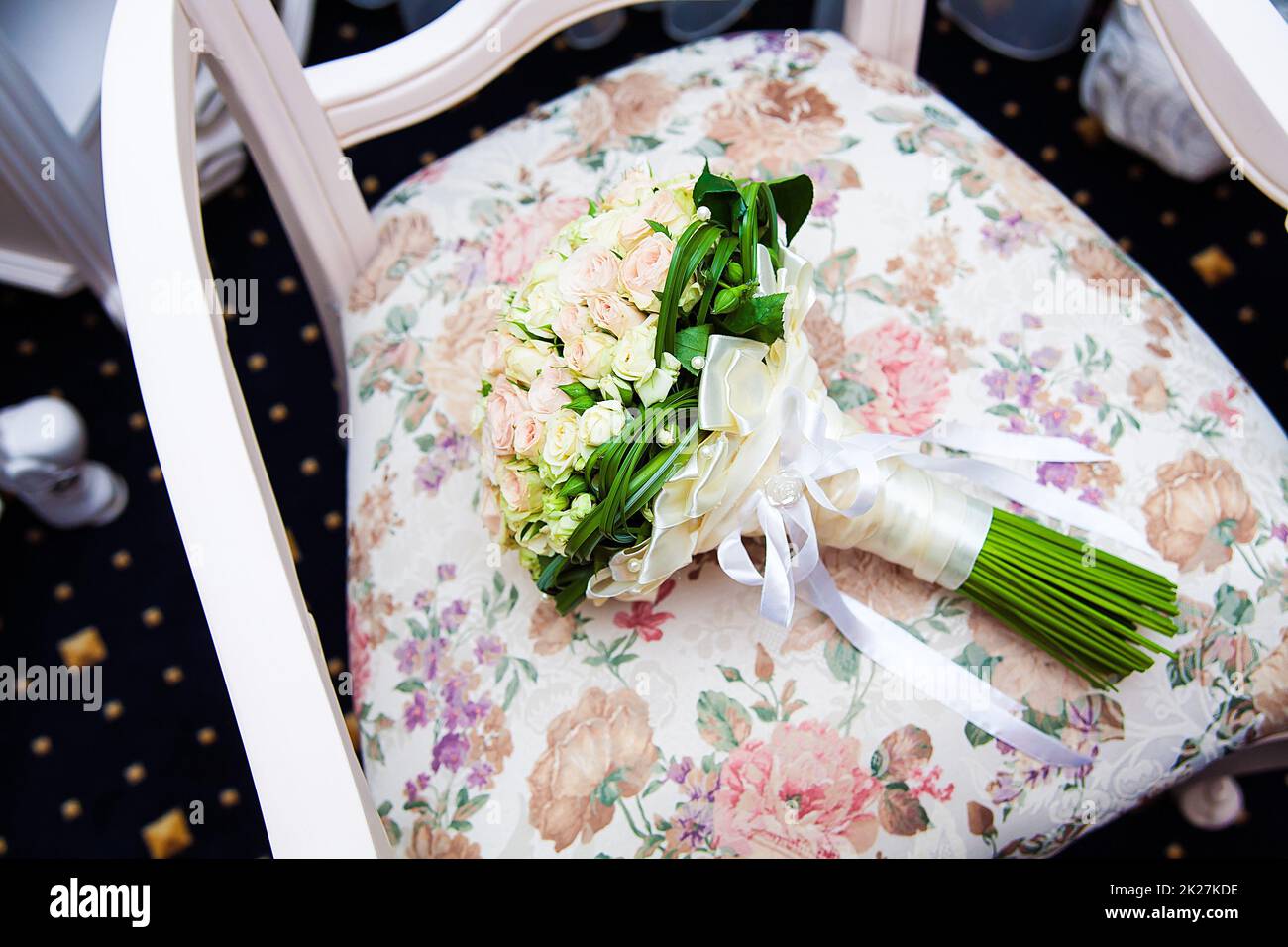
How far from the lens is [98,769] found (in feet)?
5.12

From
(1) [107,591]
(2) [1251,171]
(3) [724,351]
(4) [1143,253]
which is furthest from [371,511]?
(4) [1143,253]

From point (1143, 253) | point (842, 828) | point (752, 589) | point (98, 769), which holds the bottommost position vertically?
point (98, 769)

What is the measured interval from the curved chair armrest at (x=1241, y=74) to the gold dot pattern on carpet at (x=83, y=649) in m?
1.59

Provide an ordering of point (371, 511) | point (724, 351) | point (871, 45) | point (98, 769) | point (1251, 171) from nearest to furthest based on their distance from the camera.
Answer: point (724, 351), point (1251, 171), point (371, 511), point (871, 45), point (98, 769)

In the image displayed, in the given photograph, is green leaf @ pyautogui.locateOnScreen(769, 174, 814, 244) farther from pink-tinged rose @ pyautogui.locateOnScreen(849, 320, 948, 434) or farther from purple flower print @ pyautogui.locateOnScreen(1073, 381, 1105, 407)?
purple flower print @ pyautogui.locateOnScreen(1073, 381, 1105, 407)

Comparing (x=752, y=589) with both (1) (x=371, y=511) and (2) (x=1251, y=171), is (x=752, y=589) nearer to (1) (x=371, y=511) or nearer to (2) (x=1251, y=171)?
(1) (x=371, y=511)

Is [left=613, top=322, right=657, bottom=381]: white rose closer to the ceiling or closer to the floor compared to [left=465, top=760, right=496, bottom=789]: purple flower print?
closer to the ceiling

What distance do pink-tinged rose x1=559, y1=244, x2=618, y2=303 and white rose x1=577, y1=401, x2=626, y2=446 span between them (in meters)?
0.08

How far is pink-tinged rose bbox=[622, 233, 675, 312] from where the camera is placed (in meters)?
0.71

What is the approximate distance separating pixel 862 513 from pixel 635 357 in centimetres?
23

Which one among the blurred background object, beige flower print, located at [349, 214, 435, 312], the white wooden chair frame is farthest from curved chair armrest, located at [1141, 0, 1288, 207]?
the blurred background object

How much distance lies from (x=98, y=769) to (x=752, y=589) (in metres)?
1.17

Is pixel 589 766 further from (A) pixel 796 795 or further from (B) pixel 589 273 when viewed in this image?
(B) pixel 589 273

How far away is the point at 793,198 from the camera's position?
2.63 feet
